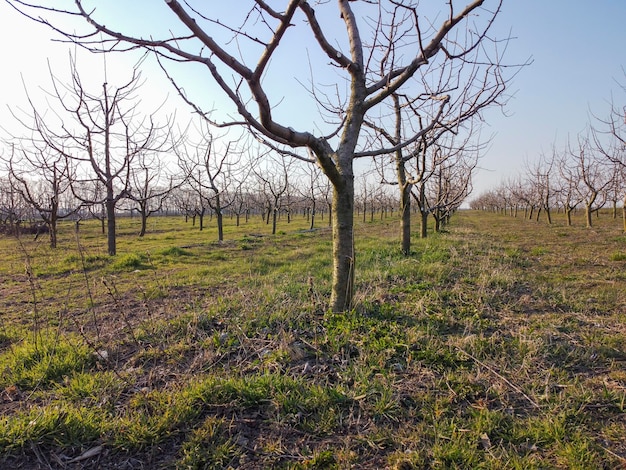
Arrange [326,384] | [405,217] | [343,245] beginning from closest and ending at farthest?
[326,384] < [343,245] < [405,217]

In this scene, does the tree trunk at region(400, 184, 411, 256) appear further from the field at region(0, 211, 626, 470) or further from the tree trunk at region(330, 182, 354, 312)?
the tree trunk at region(330, 182, 354, 312)

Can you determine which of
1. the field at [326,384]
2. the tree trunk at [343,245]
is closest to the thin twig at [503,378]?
the field at [326,384]

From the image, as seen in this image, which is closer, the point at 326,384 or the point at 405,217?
the point at 326,384

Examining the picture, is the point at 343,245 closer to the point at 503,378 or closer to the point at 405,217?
the point at 503,378

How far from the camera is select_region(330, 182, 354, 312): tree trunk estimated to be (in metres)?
3.48

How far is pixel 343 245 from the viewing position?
11.6ft

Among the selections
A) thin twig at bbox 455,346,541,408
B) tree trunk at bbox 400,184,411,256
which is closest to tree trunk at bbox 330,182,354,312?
thin twig at bbox 455,346,541,408

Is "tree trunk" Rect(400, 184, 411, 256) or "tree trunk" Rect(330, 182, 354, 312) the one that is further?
"tree trunk" Rect(400, 184, 411, 256)

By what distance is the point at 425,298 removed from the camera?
433cm

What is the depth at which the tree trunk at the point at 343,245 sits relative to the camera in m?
3.48

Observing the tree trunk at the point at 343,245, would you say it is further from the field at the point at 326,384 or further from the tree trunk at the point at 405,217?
the tree trunk at the point at 405,217

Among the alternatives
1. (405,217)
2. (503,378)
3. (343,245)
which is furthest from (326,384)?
(405,217)

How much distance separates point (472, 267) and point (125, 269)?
333 inches

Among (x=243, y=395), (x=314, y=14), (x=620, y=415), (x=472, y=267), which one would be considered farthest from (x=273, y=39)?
(x=472, y=267)
